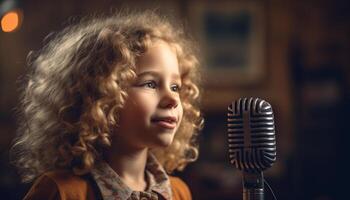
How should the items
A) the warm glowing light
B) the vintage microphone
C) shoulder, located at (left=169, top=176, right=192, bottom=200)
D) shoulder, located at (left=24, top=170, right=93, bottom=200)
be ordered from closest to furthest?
the vintage microphone
shoulder, located at (left=24, top=170, right=93, bottom=200)
shoulder, located at (left=169, top=176, right=192, bottom=200)
the warm glowing light

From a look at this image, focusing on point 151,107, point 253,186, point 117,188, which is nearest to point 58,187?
point 117,188

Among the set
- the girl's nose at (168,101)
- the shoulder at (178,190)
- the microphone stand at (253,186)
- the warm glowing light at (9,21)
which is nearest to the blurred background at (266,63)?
the warm glowing light at (9,21)

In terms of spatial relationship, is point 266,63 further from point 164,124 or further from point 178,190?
point 164,124

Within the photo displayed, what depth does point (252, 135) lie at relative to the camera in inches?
35.8

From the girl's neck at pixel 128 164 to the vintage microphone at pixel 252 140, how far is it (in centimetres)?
27

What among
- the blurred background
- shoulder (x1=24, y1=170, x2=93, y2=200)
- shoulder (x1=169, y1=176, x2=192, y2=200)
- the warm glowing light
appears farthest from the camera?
the blurred background

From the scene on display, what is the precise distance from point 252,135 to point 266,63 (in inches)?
121

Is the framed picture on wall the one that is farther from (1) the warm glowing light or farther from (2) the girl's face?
(2) the girl's face

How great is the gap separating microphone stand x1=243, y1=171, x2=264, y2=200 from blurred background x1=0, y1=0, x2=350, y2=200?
9.06 ft

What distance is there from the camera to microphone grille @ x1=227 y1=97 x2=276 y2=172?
2.98ft

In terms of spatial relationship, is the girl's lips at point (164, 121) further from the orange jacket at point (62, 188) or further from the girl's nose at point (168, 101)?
the orange jacket at point (62, 188)

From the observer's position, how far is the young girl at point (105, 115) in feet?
3.54

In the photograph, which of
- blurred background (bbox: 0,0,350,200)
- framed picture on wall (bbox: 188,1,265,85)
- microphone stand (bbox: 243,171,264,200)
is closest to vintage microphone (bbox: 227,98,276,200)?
microphone stand (bbox: 243,171,264,200)

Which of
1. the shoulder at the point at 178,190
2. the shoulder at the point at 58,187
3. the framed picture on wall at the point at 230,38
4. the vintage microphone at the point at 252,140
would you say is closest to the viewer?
the vintage microphone at the point at 252,140
